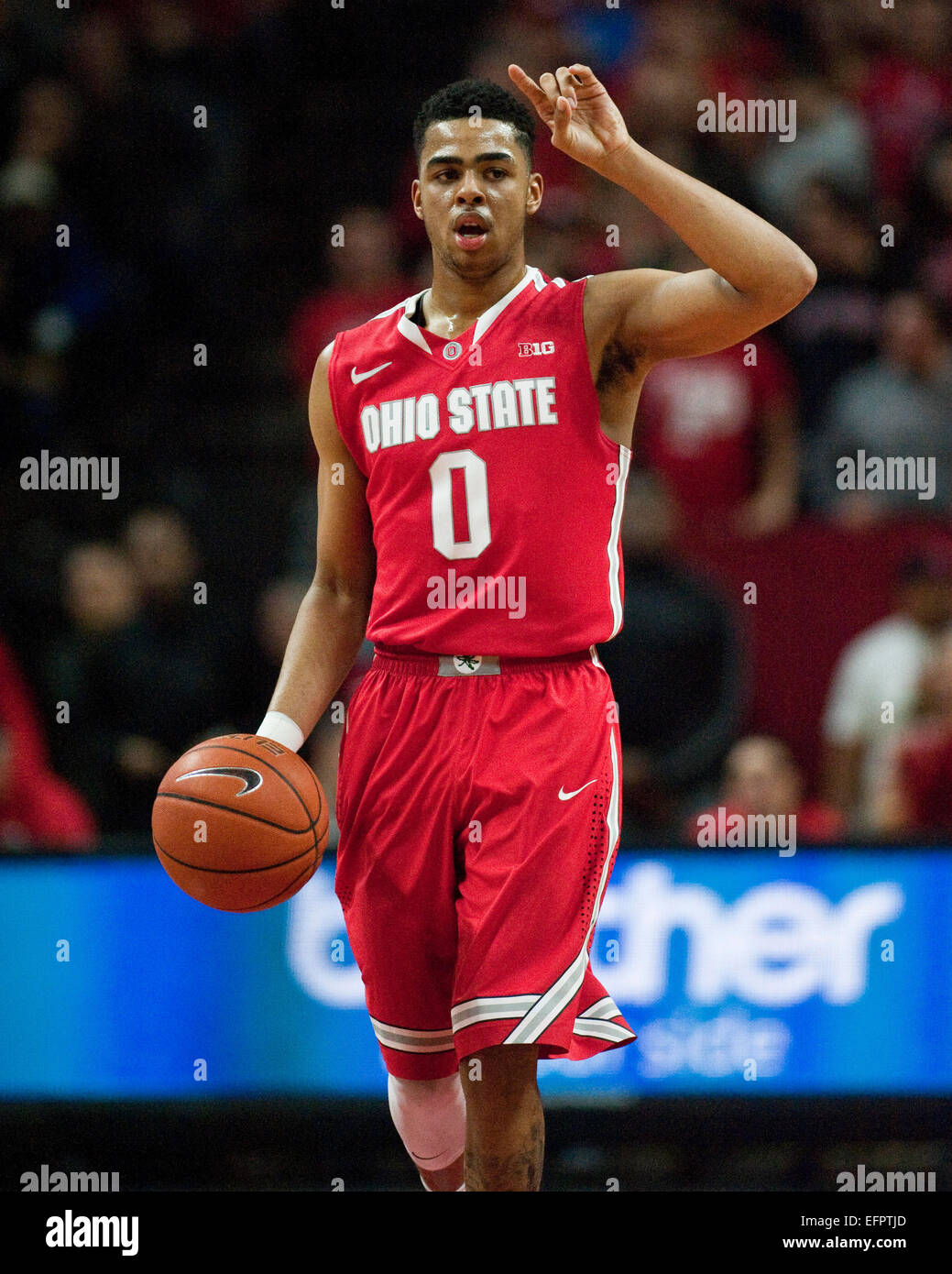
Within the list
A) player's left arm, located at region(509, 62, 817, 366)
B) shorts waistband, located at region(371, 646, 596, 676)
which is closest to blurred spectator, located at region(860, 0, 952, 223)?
player's left arm, located at region(509, 62, 817, 366)

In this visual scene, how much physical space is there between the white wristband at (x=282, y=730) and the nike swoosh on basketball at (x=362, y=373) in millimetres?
764

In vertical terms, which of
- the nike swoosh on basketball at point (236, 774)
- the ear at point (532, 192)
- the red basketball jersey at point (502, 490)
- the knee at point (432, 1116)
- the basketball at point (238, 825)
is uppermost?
the ear at point (532, 192)

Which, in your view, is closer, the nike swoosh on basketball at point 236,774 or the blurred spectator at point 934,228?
the nike swoosh on basketball at point 236,774

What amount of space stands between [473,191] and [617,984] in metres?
2.93

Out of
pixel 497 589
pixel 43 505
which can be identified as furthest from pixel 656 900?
pixel 43 505

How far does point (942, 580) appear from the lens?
22.6 ft

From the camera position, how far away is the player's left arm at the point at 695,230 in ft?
11.0

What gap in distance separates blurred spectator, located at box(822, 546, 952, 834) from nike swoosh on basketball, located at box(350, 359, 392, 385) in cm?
362

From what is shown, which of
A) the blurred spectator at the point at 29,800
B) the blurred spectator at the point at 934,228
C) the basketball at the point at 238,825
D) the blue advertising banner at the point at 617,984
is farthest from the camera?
the blurred spectator at the point at 934,228

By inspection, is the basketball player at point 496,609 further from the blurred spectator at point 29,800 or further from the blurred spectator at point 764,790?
the blurred spectator at point 29,800

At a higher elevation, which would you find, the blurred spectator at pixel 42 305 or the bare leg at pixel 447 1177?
the blurred spectator at pixel 42 305

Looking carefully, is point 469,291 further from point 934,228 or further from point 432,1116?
point 934,228

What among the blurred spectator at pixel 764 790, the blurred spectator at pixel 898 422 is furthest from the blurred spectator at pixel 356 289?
the blurred spectator at pixel 764 790

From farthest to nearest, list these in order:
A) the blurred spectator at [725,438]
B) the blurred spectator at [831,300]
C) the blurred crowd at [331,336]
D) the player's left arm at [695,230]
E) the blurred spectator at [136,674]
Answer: the blurred spectator at [831,300] → the blurred spectator at [725,438] → the blurred crowd at [331,336] → the blurred spectator at [136,674] → the player's left arm at [695,230]
